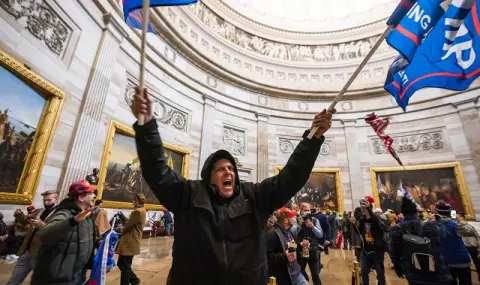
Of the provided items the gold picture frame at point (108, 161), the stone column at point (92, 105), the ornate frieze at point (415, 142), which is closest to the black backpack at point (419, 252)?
the stone column at point (92, 105)

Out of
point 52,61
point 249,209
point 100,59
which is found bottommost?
point 249,209

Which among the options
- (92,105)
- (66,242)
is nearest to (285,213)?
(66,242)

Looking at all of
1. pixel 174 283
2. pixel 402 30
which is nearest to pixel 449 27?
pixel 402 30

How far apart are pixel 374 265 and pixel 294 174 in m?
3.88

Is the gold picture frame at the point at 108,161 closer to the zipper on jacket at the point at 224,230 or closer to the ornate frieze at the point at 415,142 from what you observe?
the zipper on jacket at the point at 224,230

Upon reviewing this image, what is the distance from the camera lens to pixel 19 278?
2.85 m

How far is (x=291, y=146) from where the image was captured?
14148 millimetres

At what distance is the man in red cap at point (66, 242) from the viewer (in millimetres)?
1953

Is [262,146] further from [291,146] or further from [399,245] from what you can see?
[399,245]

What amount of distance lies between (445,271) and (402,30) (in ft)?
9.35

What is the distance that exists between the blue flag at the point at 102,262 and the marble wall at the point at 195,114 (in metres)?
3.49

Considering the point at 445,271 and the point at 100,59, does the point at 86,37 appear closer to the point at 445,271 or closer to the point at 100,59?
the point at 100,59

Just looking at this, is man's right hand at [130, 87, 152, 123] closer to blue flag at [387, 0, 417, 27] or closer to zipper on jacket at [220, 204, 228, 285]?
zipper on jacket at [220, 204, 228, 285]

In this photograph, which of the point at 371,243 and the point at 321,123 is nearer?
the point at 321,123
